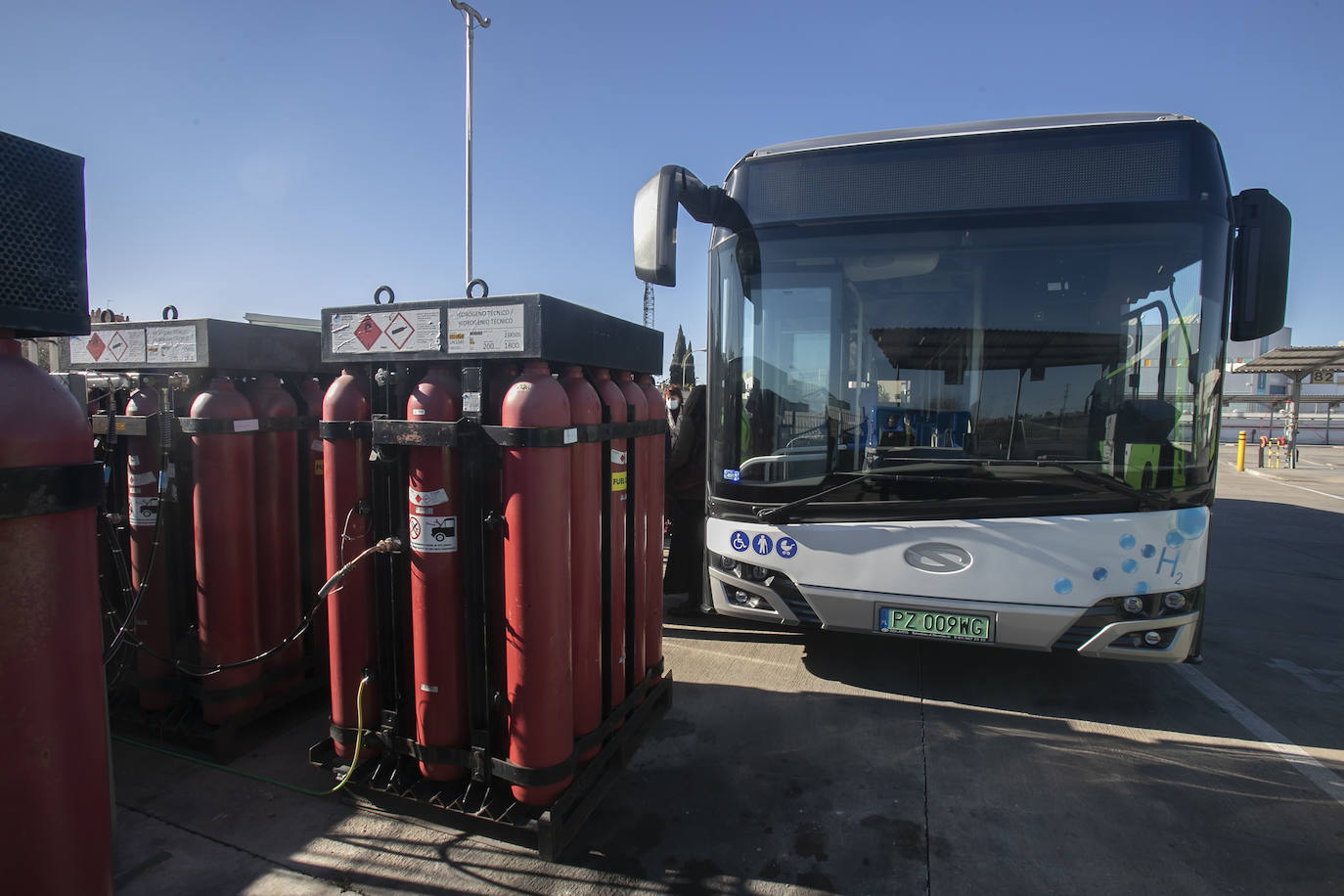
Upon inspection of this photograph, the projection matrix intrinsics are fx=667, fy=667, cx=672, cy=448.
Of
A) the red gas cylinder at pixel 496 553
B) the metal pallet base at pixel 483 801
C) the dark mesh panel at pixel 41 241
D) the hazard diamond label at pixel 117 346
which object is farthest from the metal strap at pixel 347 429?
the hazard diamond label at pixel 117 346

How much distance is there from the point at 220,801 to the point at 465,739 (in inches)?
48.8

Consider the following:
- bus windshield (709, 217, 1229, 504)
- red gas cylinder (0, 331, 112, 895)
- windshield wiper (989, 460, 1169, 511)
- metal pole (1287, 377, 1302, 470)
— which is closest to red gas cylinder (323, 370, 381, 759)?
red gas cylinder (0, 331, 112, 895)

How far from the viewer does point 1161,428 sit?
3.54 metres

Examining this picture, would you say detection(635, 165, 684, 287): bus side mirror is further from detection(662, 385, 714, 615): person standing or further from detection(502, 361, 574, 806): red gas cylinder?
detection(662, 385, 714, 615): person standing

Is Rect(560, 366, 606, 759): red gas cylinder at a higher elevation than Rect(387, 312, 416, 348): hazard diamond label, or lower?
lower

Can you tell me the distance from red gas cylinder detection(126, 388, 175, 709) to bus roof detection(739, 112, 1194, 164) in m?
3.71

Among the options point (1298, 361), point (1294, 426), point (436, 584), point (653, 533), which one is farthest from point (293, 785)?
point (1294, 426)

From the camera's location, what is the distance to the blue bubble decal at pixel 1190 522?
350 centimetres

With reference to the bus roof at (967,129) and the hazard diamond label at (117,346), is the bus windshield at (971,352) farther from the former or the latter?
the hazard diamond label at (117,346)

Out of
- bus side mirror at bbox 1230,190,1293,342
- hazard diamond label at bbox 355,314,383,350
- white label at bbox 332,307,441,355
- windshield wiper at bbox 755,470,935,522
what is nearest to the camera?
white label at bbox 332,307,441,355

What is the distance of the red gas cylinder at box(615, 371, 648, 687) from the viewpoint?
3359 mm

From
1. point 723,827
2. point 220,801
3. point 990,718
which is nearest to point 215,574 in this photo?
point 220,801

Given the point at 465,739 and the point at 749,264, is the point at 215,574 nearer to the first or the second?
the point at 465,739

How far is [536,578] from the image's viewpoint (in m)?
2.55
